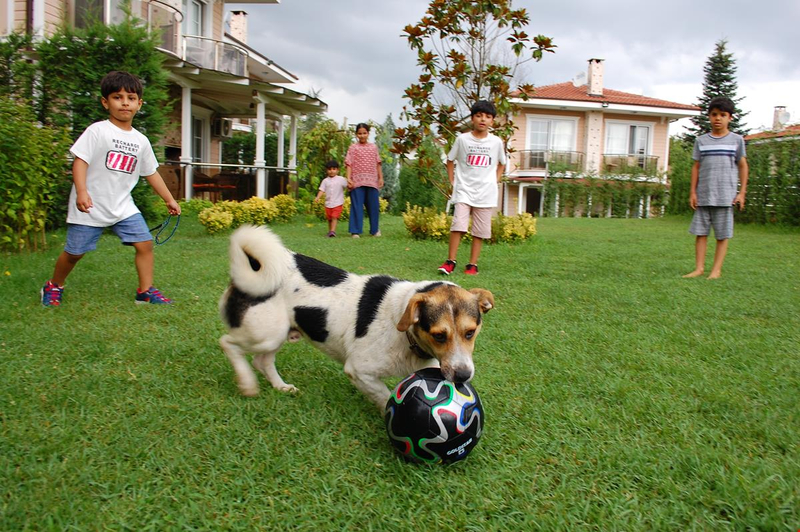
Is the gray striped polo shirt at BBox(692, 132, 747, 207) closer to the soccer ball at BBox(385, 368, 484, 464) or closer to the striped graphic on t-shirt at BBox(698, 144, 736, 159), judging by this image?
the striped graphic on t-shirt at BBox(698, 144, 736, 159)

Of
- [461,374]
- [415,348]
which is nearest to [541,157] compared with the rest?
[415,348]

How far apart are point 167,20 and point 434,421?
19027mm

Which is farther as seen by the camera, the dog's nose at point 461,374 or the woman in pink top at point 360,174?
the woman in pink top at point 360,174

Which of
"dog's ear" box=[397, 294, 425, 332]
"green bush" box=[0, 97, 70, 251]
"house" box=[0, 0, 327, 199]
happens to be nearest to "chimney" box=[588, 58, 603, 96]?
"house" box=[0, 0, 327, 199]

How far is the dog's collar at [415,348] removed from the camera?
290cm

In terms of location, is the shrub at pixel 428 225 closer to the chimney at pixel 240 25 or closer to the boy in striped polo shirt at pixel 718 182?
the boy in striped polo shirt at pixel 718 182

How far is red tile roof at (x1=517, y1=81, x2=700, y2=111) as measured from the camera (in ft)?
104

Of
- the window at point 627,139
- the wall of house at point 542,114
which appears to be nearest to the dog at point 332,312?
the wall of house at point 542,114

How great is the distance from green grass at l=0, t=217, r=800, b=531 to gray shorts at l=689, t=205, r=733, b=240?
6.58ft

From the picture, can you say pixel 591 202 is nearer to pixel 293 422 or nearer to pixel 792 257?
pixel 792 257

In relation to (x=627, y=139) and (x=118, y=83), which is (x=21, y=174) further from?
(x=627, y=139)

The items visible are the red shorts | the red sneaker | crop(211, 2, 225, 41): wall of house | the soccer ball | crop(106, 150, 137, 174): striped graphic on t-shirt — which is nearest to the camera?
the soccer ball

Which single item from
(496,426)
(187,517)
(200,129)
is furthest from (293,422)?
(200,129)

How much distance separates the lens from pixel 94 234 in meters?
5.10
